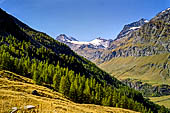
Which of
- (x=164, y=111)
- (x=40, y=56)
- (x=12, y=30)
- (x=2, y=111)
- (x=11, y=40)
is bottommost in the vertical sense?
(x=164, y=111)

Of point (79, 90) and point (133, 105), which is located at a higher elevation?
point (79, 90)

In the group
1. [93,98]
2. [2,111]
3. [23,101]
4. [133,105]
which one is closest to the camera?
[2,111]

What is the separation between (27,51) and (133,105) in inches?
3678

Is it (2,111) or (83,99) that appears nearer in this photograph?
(2,111)

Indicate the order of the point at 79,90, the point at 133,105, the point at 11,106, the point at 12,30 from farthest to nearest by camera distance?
the point at 12,30
the point at 133,105
the point at 79,90
the point at 11,106

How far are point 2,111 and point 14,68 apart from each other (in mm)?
68512

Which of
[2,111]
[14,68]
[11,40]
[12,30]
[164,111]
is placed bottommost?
[164,111]

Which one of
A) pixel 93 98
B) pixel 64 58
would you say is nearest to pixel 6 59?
pixel 93 98

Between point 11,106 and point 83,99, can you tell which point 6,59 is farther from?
point 11,106

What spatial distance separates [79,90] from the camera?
81500mm

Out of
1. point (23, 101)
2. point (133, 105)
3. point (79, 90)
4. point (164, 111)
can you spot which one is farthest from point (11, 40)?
point (164, 111)

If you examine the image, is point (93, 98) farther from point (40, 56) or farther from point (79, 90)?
point (40, 56)

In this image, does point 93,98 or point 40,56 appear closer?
point 93,98

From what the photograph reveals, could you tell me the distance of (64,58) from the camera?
18325cm
